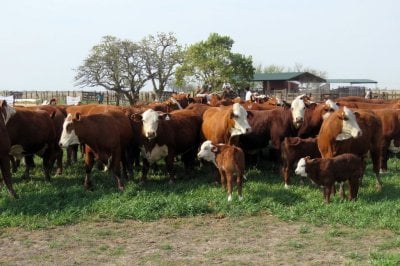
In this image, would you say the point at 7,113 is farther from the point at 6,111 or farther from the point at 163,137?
the point at 163,137

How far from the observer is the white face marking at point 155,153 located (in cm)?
1088

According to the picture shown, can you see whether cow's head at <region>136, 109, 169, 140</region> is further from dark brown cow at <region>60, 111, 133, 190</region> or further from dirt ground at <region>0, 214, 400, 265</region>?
dirt ground at <region>0, 214, 400, 265</region>

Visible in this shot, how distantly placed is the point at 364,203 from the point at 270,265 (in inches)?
124

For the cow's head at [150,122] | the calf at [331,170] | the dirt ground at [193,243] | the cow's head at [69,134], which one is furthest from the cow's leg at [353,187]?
the cow's head at [69,134]

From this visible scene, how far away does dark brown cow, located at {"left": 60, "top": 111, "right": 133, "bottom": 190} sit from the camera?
32.3ft

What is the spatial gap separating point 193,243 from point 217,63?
4755 cm

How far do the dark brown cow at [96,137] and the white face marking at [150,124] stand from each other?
502 millimetres

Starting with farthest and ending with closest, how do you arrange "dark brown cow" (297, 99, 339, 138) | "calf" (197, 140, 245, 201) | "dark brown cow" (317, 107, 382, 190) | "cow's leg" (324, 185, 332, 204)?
"dark brown cow" (297, 99, 339, 138), "dark brown cow" (317, 107, 382, 190), "calf" (197, 140, 245, 201), "cow's leg" (324, 185, 332, 204)

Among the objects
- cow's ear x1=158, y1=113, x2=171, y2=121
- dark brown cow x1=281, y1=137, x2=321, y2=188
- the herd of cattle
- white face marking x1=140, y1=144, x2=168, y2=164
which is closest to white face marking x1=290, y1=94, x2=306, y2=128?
the herd of cattle

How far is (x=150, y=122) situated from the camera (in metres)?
10.6

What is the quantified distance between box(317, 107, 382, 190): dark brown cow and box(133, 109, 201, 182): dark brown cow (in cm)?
299

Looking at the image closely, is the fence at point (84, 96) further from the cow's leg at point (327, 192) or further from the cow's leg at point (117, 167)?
the cow's leg at point (327, 192)

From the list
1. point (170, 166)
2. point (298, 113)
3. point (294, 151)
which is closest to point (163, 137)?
point (170, 166)

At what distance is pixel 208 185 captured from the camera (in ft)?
33.8
